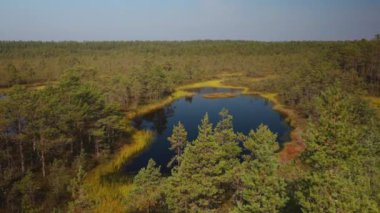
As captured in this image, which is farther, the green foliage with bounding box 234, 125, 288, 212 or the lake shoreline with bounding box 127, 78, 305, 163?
the lake shoreline with bounding box 127, 78, 305, 163

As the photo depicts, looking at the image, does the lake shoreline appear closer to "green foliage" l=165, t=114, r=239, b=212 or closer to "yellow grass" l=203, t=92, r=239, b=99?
"yellow grass" l=203, t=92, r=239, b=99

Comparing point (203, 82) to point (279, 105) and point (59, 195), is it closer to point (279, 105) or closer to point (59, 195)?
point (279, 105)

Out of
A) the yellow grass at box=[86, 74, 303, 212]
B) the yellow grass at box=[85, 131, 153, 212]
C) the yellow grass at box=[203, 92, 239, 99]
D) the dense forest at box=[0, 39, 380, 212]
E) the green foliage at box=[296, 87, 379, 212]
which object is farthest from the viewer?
the yellow grass at box=[203, 92, 239, 99]

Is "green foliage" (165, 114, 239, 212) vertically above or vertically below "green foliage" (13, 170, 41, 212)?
above

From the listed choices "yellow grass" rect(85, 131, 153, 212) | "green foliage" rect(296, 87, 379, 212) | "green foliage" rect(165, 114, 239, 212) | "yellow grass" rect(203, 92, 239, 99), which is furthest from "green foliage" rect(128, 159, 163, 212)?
"yellow grass" rect(203, 92, 239, 99)

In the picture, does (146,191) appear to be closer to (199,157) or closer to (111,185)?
(199,157)

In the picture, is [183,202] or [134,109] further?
[134,109]

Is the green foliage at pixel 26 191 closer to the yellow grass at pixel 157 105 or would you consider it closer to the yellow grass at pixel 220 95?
the yellow grass at pixel 157 105

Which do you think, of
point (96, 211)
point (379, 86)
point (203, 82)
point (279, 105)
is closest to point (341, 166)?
point (96, 211)
